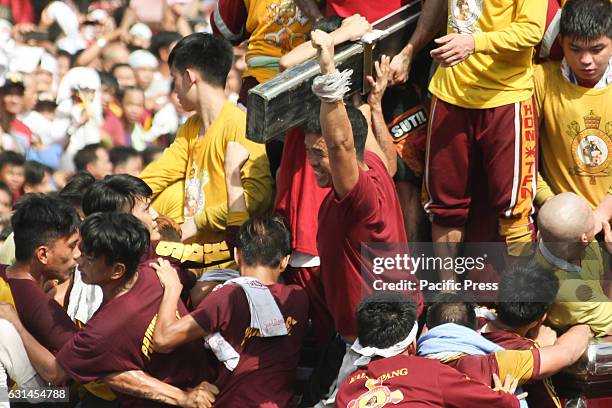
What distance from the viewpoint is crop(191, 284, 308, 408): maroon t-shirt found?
6480 millimetres

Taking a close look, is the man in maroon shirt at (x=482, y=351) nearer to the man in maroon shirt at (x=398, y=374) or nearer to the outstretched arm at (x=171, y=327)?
the man in maroon shirt at (x=398, y=374)

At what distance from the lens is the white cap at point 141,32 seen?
504 inches

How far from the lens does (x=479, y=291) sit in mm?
6922

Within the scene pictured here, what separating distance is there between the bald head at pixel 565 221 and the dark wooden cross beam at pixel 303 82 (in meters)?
1.22

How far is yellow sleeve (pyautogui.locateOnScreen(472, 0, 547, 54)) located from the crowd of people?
1cm

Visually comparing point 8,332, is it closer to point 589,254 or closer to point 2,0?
point 589,254

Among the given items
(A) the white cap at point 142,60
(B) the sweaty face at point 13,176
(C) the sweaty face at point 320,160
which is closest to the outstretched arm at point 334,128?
(C) the sweaty face at point 320,160

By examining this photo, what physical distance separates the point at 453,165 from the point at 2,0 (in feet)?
25.5

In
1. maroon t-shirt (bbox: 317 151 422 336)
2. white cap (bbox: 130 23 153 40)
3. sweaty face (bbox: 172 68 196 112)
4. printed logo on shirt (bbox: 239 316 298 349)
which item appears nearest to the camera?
maroon t-shirt (bbox: 317 151 422 336)

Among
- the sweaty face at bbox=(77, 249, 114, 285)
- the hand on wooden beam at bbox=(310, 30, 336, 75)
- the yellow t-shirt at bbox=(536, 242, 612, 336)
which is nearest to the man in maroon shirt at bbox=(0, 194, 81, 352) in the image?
the sweaty face at bbox=(77, 249, 114, 285)

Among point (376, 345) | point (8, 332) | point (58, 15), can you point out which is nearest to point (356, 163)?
point (376, 345)

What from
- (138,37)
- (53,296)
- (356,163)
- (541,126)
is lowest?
(138,37)

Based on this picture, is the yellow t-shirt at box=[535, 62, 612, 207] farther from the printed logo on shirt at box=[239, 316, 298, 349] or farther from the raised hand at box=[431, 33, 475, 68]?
the printed logo on shirt at box=[239, 316, 298, 349]

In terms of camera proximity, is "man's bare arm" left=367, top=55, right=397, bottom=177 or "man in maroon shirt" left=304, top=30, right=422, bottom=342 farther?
"man's bare arm" left=367, top=55, right=397, bottom=177
